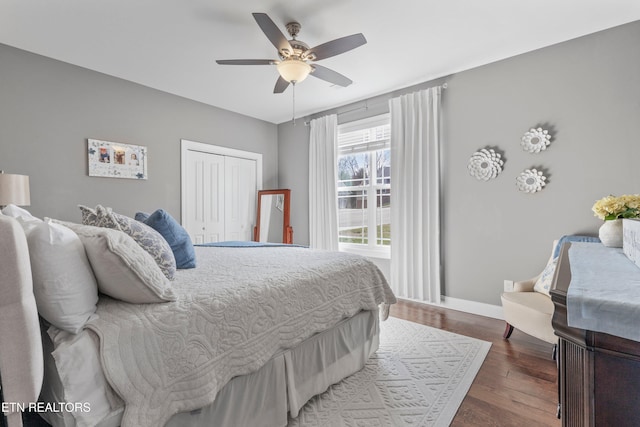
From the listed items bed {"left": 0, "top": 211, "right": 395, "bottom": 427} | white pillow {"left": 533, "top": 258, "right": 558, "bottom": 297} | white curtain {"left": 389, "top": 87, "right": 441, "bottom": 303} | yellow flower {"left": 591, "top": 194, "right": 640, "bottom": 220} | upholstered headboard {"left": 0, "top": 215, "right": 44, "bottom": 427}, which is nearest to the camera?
upholstered headboard {"left": 0, "top": 215, "right": 44, "bottom": 427}

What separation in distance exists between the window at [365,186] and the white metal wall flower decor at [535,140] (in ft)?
4.91

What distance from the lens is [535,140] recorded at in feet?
8.98

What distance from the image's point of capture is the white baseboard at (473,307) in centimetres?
298

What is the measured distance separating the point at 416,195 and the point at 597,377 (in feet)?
9.58

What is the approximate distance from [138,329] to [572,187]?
3.35 meters

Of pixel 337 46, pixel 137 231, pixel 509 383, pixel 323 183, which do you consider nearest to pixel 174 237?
pixel 137 231

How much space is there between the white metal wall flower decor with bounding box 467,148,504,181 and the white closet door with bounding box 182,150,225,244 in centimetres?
329

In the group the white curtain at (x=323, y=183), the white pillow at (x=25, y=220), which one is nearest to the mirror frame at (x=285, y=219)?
the white curtain at (x=323, y=183)

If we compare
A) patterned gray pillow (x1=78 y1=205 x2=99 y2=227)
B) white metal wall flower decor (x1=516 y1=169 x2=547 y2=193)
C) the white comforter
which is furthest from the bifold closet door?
white metal wall flower decor (x1=516 y1=169 x2=547 y2=193)

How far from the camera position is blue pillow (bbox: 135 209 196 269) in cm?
176

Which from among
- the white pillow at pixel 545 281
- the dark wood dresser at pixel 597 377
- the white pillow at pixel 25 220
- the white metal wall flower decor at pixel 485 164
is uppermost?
the white metal wall flower decor at pixel 485 164

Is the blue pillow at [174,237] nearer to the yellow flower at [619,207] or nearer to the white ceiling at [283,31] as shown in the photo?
the white ceiling at [283,31]

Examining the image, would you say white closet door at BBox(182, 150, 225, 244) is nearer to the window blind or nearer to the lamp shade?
the lamp shade

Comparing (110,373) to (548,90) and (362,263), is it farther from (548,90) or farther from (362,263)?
(548,90)
